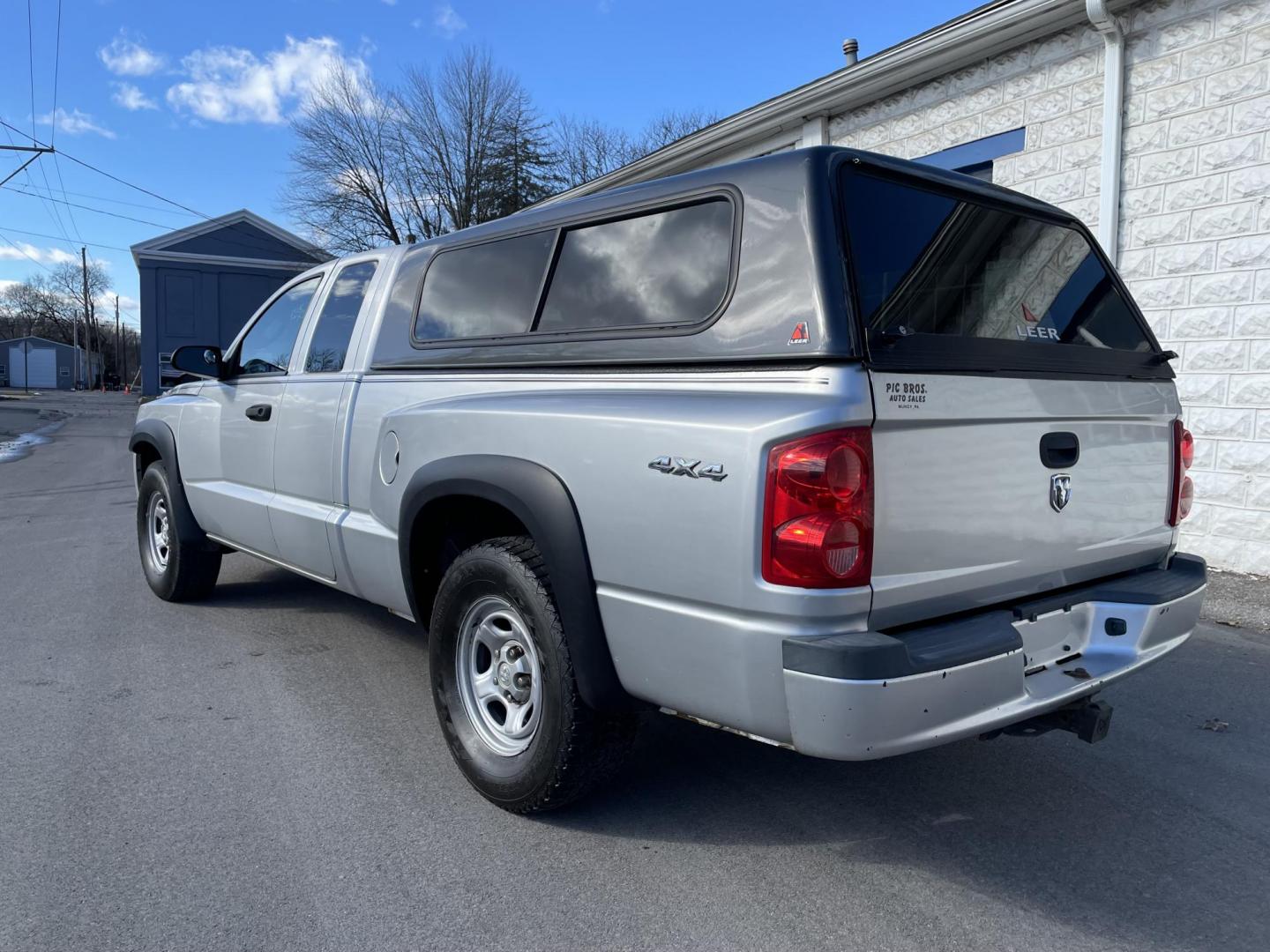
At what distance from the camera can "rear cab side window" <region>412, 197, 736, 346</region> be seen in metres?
2.85

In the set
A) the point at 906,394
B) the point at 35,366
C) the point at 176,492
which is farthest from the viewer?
the point at 35,366

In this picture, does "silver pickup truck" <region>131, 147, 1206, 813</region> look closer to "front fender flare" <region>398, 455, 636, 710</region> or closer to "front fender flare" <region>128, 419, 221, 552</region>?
"front fender flare" <region>398, 455, 636, 710</region>

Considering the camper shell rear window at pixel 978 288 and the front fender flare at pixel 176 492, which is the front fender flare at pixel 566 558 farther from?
the front fender flare at pixel 176 492

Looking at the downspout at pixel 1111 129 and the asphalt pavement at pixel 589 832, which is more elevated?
→ the downspout at pixel 1111 129

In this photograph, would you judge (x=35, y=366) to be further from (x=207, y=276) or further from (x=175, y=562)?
(x=175, y=562)

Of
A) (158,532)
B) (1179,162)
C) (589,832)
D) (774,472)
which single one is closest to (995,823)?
(589,832)

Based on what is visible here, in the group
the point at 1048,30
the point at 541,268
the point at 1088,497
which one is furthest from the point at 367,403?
the point at 1048,30

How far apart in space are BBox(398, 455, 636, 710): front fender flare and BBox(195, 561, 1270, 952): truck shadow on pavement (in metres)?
0.62

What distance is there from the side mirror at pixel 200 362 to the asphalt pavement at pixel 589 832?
159 centimetres

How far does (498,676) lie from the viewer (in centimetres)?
332

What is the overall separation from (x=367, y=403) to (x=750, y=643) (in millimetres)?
2240

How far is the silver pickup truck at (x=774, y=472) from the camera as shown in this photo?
7.80ft

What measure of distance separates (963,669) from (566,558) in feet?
3.73

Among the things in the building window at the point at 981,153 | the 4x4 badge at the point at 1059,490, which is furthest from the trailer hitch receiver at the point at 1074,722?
the building window at the point at 981,153
